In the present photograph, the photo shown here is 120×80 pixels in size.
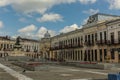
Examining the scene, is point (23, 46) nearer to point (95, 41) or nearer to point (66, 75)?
point (95, 41)

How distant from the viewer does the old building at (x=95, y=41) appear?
196 feet

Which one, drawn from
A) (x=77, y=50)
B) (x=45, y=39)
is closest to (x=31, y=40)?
(x=45, y=39)

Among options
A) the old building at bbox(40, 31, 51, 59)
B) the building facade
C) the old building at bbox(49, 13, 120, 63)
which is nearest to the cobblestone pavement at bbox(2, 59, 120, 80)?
the old building at bbox(49, 13, 120, 63)

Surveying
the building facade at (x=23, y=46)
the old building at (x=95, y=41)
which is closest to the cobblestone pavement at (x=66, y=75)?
the old building at (x=95, y=41)

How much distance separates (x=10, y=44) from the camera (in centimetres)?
13612

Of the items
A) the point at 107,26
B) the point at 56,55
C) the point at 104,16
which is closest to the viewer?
the point at 107,26

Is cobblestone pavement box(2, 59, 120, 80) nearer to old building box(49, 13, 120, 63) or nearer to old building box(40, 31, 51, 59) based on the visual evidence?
old building box(49, 13, 120, 63)

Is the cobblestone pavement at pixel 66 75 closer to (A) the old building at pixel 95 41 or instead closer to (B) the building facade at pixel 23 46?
(A) the old building at pixel 95 41

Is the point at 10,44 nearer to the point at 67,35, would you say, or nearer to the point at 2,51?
the point at 2,51

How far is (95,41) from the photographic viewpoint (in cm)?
6900

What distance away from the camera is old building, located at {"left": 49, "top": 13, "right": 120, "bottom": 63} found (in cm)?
5972

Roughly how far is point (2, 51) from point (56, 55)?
1577 inches

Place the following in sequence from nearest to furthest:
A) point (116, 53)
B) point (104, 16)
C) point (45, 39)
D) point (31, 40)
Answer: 1. point (116, 53)
2. point (104, 16)
3. point (45, 39)
4. point (31, 40)

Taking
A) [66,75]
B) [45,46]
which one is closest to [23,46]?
[45,46]
